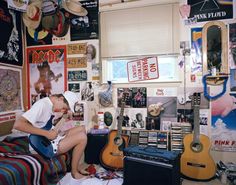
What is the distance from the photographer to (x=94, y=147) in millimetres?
2711

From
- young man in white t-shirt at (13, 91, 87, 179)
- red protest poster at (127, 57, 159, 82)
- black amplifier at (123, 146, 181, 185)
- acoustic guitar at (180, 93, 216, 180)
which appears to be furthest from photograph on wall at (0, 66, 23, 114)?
acoustic guitar at (180, 93, 216, 180)

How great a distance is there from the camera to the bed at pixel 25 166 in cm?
173

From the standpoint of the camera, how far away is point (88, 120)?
2.87 metres

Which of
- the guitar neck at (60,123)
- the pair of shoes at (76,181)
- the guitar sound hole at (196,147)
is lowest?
Result: the pair of shoes at (76,181)

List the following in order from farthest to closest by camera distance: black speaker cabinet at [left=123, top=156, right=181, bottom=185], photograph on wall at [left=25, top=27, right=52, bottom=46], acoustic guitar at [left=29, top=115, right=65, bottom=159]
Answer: photograph on wall at [left=25, top=27, right=52, bottom=46]
acoustic guitar at [left=29, top=115, right=65, bottom=159]
black speaker cabinet at [left=123, top=156, right=181, bottom=185]

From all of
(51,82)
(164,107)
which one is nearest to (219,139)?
(164,107)

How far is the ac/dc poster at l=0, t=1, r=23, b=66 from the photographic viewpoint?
275 cm

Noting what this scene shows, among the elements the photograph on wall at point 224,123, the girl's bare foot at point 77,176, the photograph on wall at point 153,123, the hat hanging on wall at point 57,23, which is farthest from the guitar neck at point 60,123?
the photograph on wall at point 224,123

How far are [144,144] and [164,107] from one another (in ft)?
1.76

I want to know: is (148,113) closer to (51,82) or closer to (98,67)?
(98,67)

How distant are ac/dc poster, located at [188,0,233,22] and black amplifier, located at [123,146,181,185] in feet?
5.44

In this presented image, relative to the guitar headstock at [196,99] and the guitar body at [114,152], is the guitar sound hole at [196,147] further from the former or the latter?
the guitar body at [114,152]

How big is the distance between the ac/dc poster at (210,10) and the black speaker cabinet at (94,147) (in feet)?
6.10

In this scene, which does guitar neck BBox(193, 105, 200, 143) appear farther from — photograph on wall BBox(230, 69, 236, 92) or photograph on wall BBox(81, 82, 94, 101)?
photograph on wall BBox(81, 82, 94, 101)
